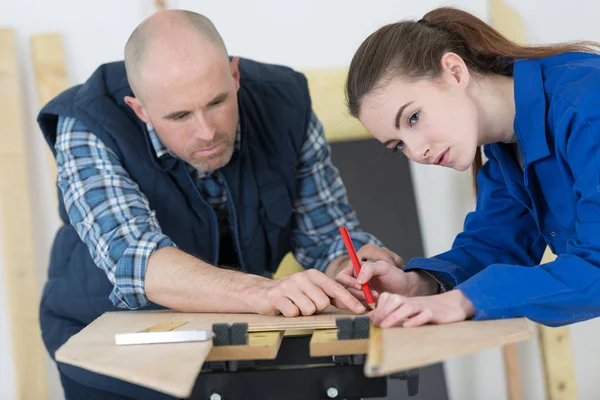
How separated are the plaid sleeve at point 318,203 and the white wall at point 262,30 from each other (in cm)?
70

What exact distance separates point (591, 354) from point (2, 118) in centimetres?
214

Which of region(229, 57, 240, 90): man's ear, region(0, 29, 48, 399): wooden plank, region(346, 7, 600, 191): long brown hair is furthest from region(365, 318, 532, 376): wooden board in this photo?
region(0, 29, 48, 399): wooden plank

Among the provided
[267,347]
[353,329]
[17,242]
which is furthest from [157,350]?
[17,242]

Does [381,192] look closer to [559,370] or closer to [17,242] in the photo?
[559,370]

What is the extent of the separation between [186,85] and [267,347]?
76cm

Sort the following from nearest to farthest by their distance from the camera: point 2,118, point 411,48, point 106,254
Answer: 1. point 411,48
2. point 106,254
3. point 2,118

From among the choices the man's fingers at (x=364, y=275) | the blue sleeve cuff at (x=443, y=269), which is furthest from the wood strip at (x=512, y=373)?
the man's fingers at (x=364, y=275)

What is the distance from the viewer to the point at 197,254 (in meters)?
2.02

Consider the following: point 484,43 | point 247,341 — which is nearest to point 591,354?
point 484,43

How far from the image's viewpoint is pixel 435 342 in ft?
3.65

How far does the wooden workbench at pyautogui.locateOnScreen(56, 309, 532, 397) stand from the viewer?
106 cm

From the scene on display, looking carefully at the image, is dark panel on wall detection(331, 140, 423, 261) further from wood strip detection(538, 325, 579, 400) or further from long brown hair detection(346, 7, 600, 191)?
long brown hair detection(346, 7, 600, 191)

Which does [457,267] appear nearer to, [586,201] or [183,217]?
[586,201]

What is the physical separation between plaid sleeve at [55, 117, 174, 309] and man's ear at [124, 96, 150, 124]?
0.11m
